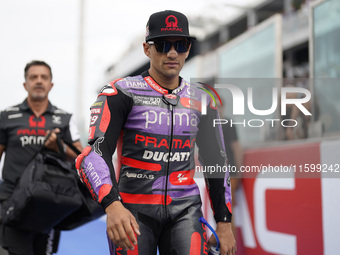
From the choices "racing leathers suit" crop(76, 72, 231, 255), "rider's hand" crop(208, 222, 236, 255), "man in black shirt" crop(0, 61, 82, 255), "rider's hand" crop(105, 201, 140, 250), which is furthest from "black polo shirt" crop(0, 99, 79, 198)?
"rider's hand" crop(105, 201, 140, 250)

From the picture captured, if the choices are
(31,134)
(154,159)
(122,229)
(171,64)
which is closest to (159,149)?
(154,159)

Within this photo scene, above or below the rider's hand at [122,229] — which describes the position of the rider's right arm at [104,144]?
above

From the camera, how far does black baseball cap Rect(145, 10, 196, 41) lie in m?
2.63

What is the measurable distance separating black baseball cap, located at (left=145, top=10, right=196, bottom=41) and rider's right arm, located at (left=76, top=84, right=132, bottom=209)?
39 cm

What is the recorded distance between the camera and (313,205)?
4453 millimetres

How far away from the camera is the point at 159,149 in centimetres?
263

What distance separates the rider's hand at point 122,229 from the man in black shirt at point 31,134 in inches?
89.2

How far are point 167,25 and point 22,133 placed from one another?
2.35 meters

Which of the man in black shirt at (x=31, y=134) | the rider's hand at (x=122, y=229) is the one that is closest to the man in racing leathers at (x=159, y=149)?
the rider's hand at (x=122, y=229)

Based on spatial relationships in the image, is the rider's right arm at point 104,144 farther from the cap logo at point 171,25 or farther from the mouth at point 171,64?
the cap logo at point 171,25

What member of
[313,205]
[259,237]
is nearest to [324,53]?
[313,205]

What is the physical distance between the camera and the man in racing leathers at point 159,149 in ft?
8.31

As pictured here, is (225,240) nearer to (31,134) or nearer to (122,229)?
(122,229)

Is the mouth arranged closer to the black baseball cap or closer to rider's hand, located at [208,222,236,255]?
the black baseball cap
